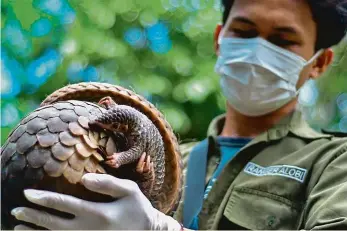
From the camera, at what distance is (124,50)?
105 inches

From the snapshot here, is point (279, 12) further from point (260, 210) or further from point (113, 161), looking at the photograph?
point (113, 161)

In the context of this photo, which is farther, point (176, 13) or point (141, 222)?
point (176, 13)

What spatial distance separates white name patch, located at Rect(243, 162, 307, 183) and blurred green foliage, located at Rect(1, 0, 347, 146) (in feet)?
3.29

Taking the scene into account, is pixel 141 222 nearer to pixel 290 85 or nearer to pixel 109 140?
pixel 109 140

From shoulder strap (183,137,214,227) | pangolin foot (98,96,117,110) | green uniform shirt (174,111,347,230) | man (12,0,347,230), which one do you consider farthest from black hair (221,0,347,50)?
pangolin foot (98,96,117,110)

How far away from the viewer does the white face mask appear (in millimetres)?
1440

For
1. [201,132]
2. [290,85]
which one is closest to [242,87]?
[290,85]

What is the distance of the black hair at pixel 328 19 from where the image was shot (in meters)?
1.49

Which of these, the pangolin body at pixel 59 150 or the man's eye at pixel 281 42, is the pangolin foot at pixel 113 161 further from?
the man's eye at pixel 281 42

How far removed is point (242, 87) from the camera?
58.0 inches

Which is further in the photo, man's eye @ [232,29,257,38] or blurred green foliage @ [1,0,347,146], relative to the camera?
blurred green foliage @ [1,0,347,146]

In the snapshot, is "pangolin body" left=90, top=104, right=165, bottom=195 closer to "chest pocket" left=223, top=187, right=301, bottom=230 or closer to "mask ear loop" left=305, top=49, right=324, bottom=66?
"chest pocket" left=223, top=187, right=301, bottom=230

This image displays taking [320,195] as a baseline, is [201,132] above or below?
below

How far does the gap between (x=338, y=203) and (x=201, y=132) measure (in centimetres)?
155
